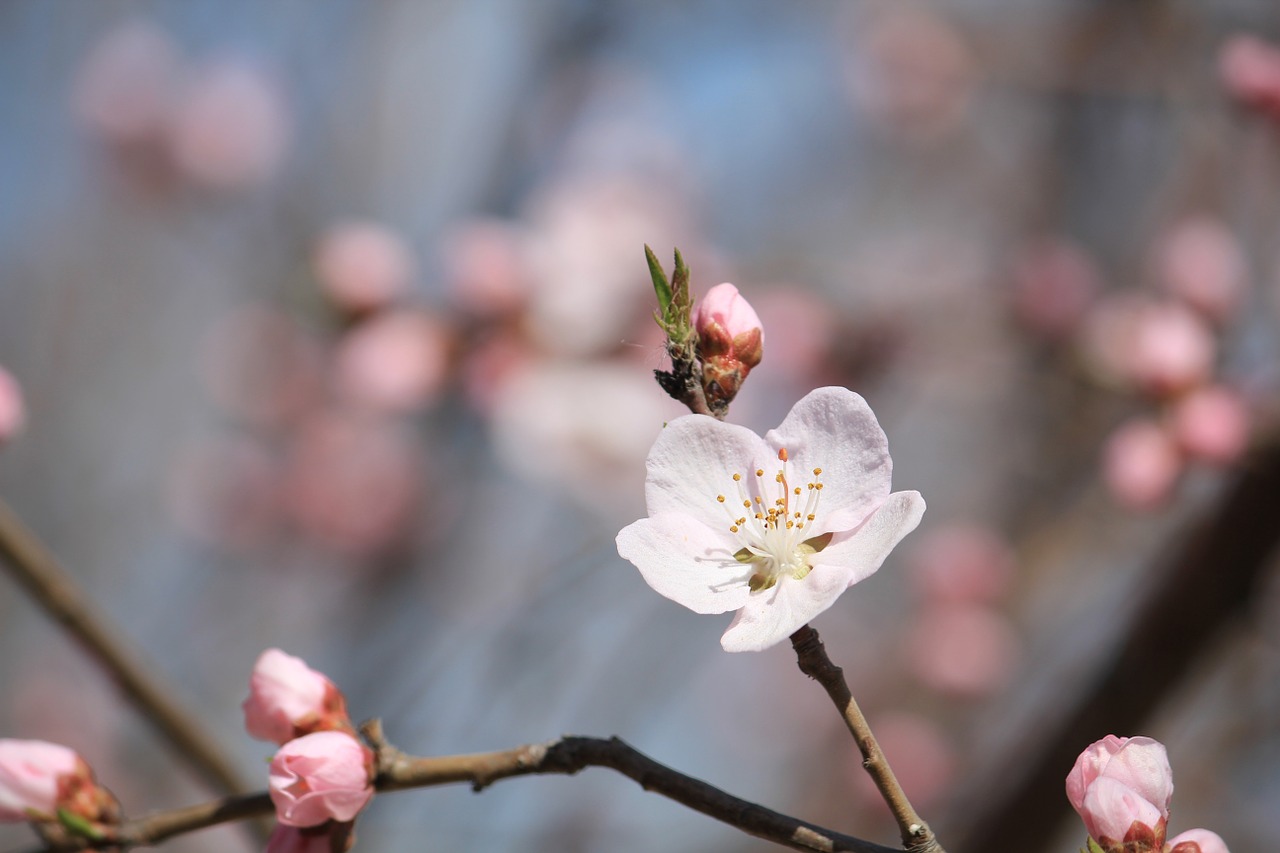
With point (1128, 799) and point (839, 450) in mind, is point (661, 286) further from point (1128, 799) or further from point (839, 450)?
point (1128, 799)

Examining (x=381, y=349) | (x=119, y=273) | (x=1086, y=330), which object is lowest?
(x=1086, y=330)

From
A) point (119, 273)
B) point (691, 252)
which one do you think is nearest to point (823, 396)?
point (691, 252)

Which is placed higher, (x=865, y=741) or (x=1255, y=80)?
(x=1255, y=80)

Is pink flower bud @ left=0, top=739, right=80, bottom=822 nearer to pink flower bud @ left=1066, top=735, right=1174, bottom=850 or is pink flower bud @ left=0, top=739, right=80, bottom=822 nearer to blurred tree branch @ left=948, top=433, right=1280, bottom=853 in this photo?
pink flower bud @ left=1066, top=735, right=1174, bottom=850

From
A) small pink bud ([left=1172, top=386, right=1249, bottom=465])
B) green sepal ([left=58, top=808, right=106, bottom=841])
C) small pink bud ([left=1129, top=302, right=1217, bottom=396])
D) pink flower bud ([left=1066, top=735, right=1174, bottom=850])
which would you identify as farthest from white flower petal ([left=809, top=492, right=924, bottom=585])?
small pink bud ([left=1129, top=302, right=1217, bottom=396])

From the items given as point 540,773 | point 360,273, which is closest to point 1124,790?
point 540,773

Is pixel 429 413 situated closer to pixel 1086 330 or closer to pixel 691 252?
pixel 691 252
